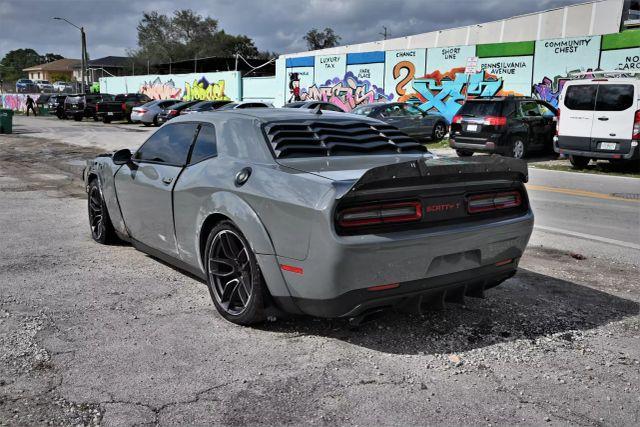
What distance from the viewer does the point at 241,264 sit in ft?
13.4

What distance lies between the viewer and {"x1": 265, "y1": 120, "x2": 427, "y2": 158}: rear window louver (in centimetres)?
430

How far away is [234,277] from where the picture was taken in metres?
4.18

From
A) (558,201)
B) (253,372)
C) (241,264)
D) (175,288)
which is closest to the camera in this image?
(253,372)

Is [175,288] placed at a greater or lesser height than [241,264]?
Result: lesser

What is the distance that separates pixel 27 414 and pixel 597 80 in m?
14.6

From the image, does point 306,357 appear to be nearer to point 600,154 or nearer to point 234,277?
point 234,277

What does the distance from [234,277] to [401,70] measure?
1000 inches

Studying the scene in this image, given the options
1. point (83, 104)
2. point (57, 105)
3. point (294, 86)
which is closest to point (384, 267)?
point (294, 86)

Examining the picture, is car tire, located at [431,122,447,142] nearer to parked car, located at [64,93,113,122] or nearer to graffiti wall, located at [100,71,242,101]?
graffiti wall, located at [100,71,242,101]

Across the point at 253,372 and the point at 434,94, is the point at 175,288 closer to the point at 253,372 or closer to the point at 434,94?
the point at 253,372

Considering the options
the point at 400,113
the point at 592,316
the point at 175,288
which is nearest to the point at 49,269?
the point at 175,288

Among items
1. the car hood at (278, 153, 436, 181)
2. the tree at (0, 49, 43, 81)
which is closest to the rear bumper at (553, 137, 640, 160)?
the car hood at (278, 153, 436, 181)

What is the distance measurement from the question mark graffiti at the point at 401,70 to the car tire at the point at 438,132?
5.78 m

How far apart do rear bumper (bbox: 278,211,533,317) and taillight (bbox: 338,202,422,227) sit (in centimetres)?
10
